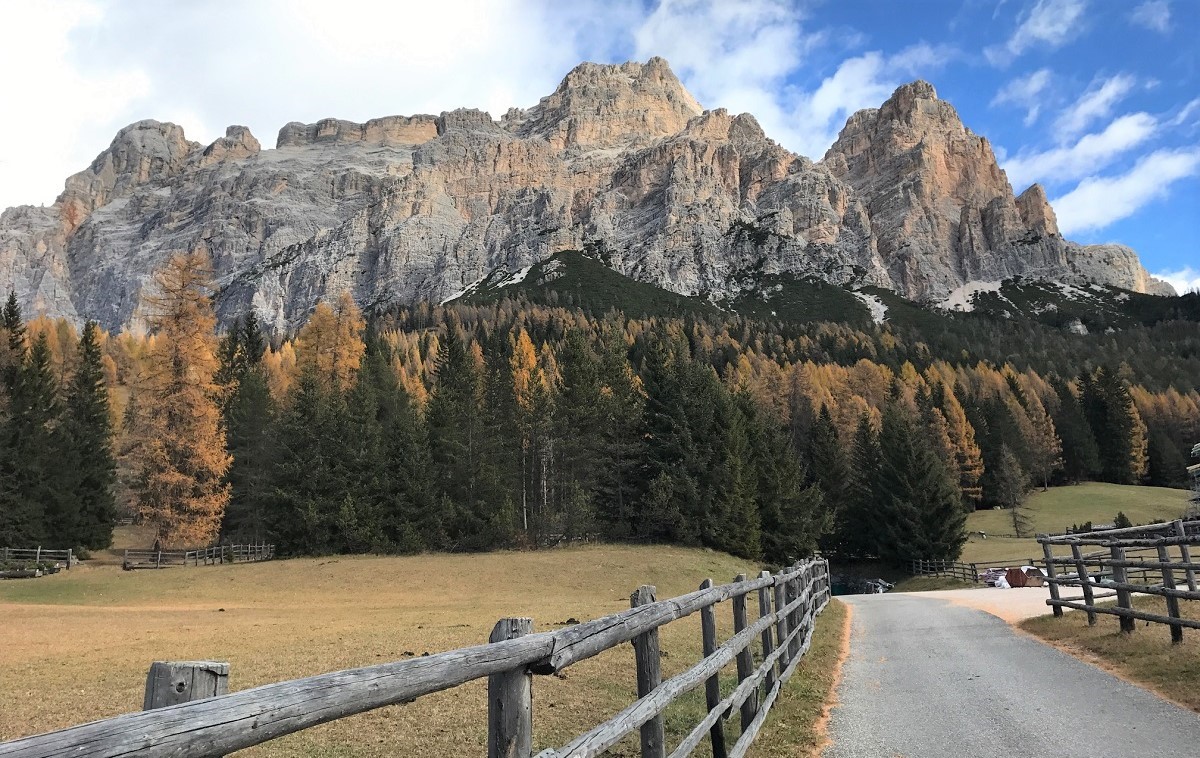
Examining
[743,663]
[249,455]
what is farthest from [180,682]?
[249,455]

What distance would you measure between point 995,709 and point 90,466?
61.6 meters

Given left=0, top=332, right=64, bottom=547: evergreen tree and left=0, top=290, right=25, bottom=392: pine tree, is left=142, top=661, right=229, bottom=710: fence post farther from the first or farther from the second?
left=0, top=290, right=25, bottom=392: pine tree

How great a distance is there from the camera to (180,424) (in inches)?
1554

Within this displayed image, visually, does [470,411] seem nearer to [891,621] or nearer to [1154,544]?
[891,621]

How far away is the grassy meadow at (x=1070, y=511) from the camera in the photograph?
2596 inches

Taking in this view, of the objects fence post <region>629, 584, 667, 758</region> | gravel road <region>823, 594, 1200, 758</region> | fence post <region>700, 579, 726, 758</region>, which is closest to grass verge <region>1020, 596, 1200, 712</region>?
gravel road <region>823, 594, 1200, 758</region>

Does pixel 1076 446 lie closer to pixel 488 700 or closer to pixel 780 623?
pixel 780 623

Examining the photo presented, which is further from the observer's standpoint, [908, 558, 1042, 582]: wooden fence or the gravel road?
[908, 558, 1042, 582]: wooden fence

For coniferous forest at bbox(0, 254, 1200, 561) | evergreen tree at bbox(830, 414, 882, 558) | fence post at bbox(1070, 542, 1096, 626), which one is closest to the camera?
fence post at bbox(1070, 542, 1096, 626)

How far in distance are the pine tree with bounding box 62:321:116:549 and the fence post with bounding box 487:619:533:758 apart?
187ft

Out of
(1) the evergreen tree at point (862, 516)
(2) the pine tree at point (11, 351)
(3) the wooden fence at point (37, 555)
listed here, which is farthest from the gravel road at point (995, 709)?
(2) the pine tree at point (11, 351)

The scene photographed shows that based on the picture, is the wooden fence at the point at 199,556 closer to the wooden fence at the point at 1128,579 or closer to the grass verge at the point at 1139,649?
the grass verge at the point at 1139,649

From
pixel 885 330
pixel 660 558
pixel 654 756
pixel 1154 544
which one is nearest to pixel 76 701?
pixel 654 756

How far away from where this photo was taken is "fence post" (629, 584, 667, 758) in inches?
193
